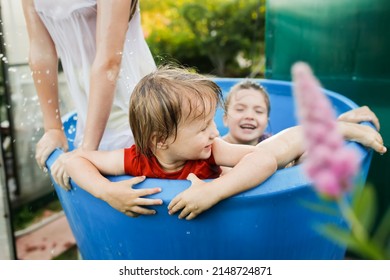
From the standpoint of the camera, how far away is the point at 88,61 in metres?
1.06

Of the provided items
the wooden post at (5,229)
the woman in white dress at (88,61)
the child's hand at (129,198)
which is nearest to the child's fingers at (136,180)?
the child's hand at (129,198)

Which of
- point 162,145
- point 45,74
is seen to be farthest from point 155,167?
point 45,74

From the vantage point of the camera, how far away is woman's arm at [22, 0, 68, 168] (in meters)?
1.04

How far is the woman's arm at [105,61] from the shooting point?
89 cm

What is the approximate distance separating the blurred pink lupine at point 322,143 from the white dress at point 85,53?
34.2 inches

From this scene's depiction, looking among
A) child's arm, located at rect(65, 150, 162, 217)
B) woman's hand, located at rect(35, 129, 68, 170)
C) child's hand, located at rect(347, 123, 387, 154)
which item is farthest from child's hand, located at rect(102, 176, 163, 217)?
child's hand, located at rect(347, 123, 387, 154)

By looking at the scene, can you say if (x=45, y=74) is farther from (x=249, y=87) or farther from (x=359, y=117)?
(x=359, y=117)

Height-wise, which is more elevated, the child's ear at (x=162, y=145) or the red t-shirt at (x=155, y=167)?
the child's ear at (x=162, y=145)

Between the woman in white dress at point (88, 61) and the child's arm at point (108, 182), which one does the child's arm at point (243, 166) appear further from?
the woman in white dress at point (88, 61)

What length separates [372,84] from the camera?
1.28 meters

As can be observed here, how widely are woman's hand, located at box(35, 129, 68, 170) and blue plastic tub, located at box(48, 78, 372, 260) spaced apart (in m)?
0.12

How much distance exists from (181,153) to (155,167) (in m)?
0.07
